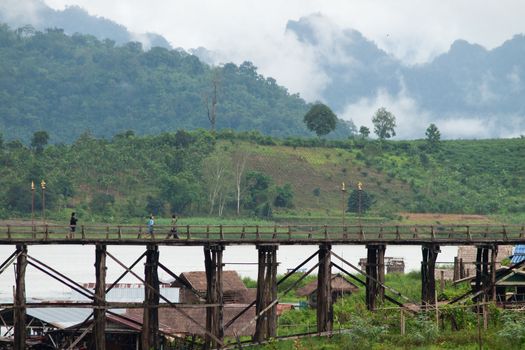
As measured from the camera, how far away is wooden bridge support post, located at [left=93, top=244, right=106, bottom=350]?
57.2 metres

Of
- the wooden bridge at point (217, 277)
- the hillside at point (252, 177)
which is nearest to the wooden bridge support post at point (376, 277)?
the wooden bridge at point (217, 277)

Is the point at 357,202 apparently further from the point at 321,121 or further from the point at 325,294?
the point at 325,294

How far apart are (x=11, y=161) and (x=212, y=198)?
2794 cm

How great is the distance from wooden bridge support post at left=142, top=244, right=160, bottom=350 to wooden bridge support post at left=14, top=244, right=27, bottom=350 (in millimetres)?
5819

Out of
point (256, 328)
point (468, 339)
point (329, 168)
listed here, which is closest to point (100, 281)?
point (256, 328)

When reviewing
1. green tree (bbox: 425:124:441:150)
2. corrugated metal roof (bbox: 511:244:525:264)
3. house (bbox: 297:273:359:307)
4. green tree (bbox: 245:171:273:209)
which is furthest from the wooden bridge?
green tree (bbox: 425:124:441:150)

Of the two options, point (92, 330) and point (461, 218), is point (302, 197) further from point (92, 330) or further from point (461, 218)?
point (92, 330)

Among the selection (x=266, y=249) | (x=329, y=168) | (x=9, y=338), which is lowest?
(x=9, y=338)

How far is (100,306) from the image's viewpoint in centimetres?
5741

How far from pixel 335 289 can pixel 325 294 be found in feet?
64.0

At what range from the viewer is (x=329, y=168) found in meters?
168

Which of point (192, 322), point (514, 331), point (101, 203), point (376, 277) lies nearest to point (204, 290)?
point (192, 322)

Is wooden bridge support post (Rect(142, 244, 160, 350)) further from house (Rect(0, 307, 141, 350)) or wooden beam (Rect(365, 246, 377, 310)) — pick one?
wooden beam (Rect(365, 246, 377, 310))

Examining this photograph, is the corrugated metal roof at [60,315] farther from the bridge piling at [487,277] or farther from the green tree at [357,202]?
the green tree at [357,202]
